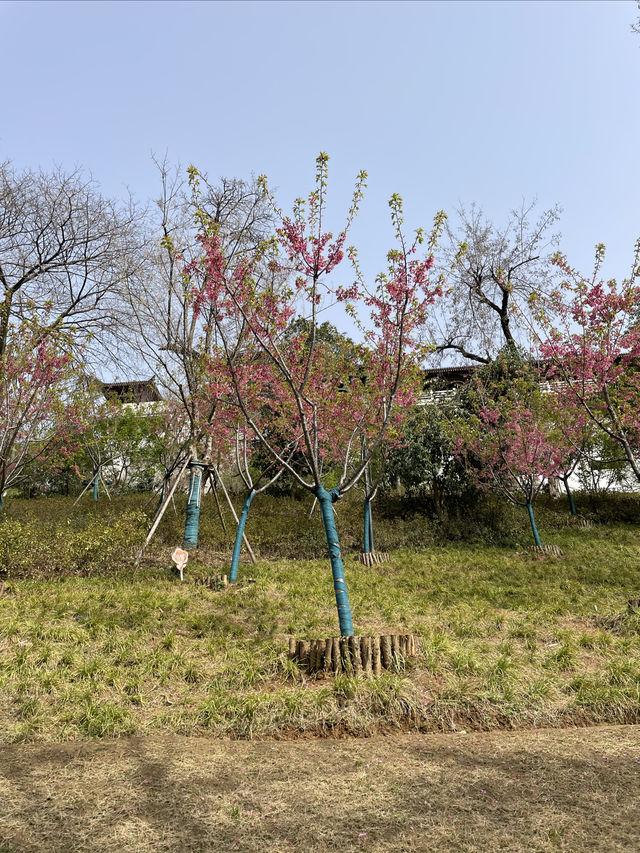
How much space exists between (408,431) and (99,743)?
13.4 m

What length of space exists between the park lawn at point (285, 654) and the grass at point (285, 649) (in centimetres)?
2

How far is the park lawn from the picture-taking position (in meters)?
5.07

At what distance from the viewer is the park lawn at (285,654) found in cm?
507

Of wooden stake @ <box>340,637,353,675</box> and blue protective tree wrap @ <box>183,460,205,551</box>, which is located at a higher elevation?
blue protective tree wrap @ <box>183,460,205,551</box>

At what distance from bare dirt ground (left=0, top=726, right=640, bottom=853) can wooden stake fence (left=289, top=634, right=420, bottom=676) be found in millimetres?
1049

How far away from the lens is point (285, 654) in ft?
21.0

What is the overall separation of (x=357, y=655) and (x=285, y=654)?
1.06 m

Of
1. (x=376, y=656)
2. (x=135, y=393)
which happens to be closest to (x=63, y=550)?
(x=376, y=656)

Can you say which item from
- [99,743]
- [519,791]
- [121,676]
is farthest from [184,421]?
[519,791]

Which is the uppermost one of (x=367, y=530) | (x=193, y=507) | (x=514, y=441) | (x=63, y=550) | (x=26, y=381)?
(x=26, y=381)

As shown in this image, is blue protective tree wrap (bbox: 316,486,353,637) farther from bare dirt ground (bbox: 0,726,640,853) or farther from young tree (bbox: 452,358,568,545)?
young tree (bbox: 452,358,568,545)

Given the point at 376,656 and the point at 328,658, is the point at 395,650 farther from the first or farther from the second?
the point at 328,658

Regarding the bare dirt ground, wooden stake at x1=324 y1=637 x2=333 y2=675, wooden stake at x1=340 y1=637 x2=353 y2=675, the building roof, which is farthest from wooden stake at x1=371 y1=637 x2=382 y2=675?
the building roof

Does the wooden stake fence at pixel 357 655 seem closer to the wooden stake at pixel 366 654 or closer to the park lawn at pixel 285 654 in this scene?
the wooden stake at pixel 366 654
